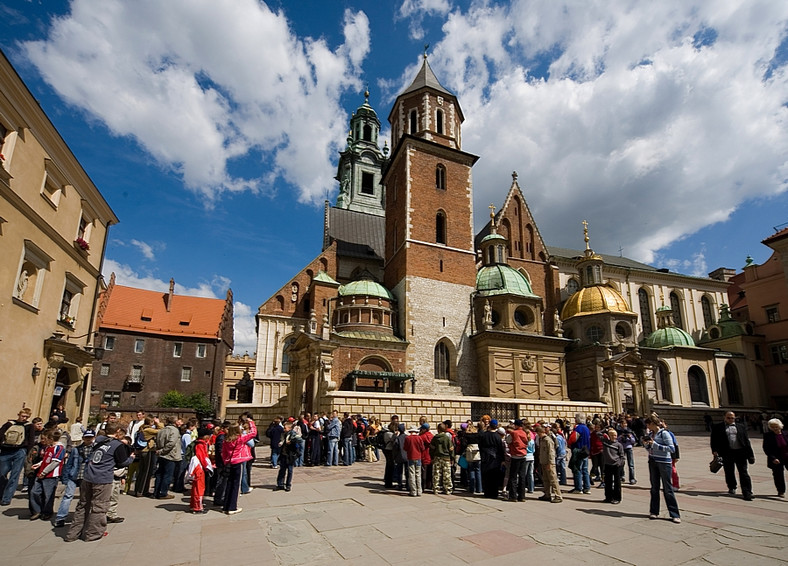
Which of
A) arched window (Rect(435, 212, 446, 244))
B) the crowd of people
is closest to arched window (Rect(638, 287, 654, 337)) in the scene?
arched window (Rect(435, 212, 446, 244))

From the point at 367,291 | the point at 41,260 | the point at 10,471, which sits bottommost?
the point at 10,471

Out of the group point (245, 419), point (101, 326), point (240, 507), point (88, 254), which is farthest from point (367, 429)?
point (101, 326)

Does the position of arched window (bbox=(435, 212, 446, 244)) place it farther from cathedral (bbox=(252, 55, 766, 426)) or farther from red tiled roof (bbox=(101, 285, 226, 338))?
red tiled roof (bbox=(101, 285, 226, 338))

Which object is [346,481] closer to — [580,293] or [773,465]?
[773,465]

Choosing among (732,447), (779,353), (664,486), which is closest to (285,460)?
(664,486)

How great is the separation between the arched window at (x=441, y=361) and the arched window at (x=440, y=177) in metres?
11.1

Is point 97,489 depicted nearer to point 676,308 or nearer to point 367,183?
point 676,308

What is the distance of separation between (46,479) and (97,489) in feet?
5.77

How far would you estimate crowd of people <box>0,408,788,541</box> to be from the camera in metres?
7.32

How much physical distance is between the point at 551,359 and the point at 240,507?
23923 millimetres

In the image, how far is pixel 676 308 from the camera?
1683 inches

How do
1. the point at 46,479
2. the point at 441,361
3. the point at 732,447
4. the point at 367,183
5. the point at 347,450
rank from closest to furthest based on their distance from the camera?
1. the point at 46,479
2. the point at 732,447
3. the point at 347,450
4. the point at 441,361
5. the point at 367,183

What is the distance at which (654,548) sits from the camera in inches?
235

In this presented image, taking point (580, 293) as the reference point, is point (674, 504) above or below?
below
